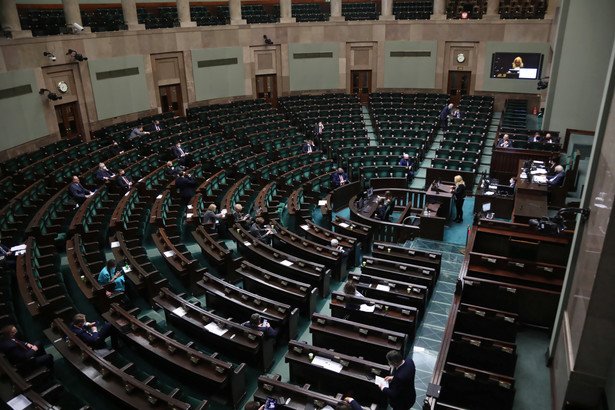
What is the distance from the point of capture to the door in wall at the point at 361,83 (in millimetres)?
22250

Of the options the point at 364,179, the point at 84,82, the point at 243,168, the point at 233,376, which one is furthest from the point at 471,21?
the point at 233,376

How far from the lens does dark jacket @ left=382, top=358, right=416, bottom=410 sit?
512 centimetres

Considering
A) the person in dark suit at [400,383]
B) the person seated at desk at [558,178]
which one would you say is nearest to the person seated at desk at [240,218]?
the person in dark suit at [400,383]

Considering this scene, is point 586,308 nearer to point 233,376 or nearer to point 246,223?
point 233,376

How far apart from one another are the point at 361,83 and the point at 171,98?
8694 millimetres

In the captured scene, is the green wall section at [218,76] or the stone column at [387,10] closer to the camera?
the green wall section at [218,76]

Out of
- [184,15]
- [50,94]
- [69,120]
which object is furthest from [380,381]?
[184,15]

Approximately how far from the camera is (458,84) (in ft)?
69.7

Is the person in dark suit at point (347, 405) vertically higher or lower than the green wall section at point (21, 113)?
lower

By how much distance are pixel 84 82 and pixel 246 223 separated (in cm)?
998

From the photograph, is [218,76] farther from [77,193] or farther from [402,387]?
[402,387]

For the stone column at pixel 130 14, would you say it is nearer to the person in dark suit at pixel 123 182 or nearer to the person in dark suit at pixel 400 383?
the person in dark suit at pixel 123 182

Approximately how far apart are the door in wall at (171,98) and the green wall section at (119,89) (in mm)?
978

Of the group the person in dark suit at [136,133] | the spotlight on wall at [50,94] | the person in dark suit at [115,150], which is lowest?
the person in dark suit at [115,150]
